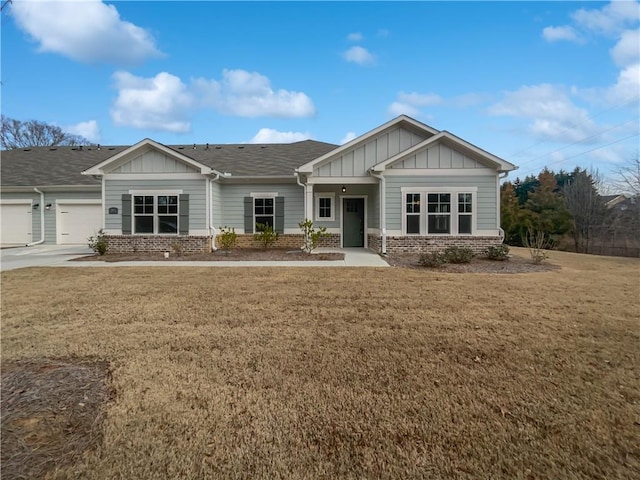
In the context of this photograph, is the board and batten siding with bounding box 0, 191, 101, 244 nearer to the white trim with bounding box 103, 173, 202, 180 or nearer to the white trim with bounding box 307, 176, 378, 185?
the white trim with bounding box 103, 173, 202, 180

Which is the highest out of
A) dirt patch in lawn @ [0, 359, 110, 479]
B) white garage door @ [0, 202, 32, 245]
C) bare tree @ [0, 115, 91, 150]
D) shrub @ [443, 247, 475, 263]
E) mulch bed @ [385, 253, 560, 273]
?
bare tree @ [0, 115, 91, 150]

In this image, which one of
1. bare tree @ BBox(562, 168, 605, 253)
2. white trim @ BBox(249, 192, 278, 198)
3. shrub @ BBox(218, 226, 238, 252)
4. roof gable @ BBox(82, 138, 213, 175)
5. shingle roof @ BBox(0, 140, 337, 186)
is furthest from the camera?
bare tree @ BBox(562, 168, 605, 253)

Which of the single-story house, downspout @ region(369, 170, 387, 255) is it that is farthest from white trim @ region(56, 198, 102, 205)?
downspout @ region(369, 170, 387, 255)

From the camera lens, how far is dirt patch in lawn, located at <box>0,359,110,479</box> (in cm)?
223

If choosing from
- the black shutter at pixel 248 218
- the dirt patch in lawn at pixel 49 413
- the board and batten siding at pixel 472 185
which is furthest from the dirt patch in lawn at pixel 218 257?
the dirt patch in lawn at pixel 49 413

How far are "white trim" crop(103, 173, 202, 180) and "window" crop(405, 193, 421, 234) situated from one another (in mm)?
8009

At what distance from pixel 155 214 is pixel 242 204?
3.46 m

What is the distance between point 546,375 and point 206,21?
13.0 m

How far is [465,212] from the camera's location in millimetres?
12758

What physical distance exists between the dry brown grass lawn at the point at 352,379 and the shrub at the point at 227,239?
292 inches

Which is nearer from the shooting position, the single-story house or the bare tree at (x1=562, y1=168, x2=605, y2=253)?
the single-story house

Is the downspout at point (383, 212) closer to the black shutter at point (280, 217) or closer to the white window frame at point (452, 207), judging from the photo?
the white window frame at point (452, 207)

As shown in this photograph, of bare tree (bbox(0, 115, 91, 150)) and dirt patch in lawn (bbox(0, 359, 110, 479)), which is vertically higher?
bare tree (bbox(0, 115, 91, 150))

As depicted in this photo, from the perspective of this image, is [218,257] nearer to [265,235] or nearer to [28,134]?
[265,235]
